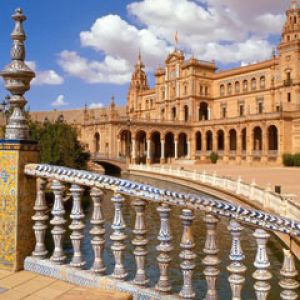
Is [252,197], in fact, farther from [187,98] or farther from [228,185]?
[187,98]

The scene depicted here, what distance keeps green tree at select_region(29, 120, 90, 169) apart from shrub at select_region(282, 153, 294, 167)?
1022 inches

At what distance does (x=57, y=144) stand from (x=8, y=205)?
19.6 metres

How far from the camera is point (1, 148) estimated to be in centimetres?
363

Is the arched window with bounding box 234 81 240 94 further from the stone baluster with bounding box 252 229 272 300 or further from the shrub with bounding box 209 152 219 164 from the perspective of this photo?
the stone baluster with bounding box 252 229 272 300

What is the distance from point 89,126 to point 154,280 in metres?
47.8

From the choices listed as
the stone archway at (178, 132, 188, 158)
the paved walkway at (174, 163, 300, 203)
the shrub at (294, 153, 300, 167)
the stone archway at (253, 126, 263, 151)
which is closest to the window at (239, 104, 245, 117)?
the stone archway at (253, 126, 263, 151)

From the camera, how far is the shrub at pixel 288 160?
40675 mm

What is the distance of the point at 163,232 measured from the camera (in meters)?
2.91

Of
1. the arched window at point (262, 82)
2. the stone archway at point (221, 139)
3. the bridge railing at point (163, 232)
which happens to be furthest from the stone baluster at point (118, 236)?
the arched window at point (262, 82)

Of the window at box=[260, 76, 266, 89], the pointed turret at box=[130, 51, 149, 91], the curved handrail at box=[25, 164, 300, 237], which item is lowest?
the curved handrail at box=[25, 164, 300, 237]

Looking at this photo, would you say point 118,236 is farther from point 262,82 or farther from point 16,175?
point 262,82

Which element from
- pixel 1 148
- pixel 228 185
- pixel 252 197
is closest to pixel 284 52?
pixel 228 185

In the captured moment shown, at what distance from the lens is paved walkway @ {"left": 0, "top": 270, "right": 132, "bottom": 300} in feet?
9.37

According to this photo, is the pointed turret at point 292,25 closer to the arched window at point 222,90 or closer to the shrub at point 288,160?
the arched window at point 222,90
